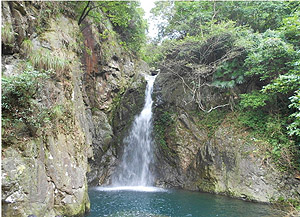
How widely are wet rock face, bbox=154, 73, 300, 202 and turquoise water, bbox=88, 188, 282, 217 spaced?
829 millimetres

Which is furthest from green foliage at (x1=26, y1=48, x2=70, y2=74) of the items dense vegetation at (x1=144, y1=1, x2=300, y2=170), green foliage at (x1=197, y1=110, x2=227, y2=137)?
green foliage at (x1=197, y1=110, x2=227, y2=137)

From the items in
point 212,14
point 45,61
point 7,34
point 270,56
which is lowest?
point 45,61

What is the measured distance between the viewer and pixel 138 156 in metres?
13.5

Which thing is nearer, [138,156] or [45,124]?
[45,124]

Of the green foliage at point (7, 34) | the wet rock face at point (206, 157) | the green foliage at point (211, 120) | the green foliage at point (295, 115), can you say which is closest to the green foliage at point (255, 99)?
the wet rock face at point (206, 157)

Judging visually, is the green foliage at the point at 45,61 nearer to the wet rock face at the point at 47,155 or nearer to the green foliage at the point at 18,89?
the wet rock face at the point at 47,155

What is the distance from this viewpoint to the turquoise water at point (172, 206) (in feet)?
23.3

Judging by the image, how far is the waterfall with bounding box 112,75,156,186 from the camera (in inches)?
512

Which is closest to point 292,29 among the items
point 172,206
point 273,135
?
point 273,135

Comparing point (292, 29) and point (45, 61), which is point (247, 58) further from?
point (45, 61)

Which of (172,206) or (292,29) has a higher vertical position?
(292,29)

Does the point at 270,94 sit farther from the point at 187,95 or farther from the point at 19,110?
the point at 19,110

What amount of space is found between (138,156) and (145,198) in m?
4.36

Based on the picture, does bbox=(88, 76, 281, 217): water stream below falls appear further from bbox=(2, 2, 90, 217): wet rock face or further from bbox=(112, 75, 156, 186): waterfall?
bbox=(2, 2, 90, 217): wet rock face
